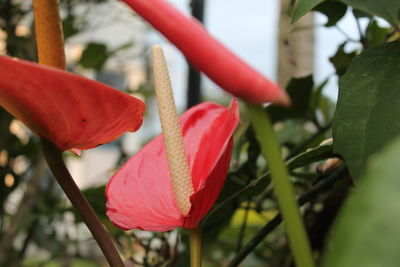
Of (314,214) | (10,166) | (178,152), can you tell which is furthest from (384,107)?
(10,166)

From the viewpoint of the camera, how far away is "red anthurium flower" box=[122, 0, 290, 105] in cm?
14

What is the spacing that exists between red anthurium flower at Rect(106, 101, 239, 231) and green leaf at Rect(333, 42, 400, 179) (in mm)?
47

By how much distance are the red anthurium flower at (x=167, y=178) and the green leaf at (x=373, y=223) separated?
12 cm

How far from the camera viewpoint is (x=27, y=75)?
0.18 metres

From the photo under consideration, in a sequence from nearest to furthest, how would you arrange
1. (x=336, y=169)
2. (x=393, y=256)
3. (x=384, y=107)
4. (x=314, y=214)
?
(x=393, y=256) → (x=384, y=107) → (x=336, y=169) → (x=314, y=214)

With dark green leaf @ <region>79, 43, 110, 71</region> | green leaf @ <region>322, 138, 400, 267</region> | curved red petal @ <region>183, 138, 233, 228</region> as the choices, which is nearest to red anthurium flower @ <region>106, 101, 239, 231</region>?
curved red petal @ <region>183, 138, 233, 228</region>

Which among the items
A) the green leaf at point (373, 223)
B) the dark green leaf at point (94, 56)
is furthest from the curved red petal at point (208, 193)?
the dark green leaf at point (94, 56)

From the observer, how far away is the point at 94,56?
0.84m

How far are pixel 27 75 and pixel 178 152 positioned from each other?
0.09 meters

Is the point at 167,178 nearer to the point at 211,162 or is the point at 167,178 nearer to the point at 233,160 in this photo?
the point at 211,162

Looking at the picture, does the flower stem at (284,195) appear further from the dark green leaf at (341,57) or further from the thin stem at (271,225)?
the dark green leaf at (341,57)

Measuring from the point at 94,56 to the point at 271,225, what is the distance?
1.97 ft

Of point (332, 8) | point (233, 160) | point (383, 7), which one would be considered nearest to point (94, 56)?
point (233, 160)

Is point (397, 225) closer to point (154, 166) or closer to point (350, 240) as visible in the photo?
point (350, 240)
